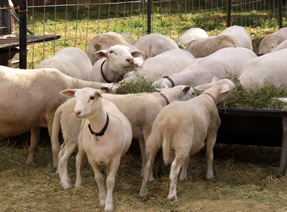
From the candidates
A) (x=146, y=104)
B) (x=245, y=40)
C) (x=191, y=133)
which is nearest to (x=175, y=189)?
(x=191, y=133)

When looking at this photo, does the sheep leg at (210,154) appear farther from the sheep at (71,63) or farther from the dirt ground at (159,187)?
the sheep at (71,63)

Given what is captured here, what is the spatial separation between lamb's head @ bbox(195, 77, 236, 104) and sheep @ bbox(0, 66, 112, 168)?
1.06 m

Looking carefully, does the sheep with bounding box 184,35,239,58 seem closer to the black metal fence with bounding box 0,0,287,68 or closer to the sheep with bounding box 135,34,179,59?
the sheep with bounding box 135,34,179,59

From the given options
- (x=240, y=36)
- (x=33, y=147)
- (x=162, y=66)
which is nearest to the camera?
(x=33, y=147)

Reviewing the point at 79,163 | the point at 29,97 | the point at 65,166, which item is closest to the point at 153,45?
the point at 29,97

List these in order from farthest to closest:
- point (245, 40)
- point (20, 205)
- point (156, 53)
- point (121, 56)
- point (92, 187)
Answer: point (245, 40)
point (156, 53)
point (121, 56)
point (92, 187)
point (20, 205)

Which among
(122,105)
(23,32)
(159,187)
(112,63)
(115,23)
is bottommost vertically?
(159,187)

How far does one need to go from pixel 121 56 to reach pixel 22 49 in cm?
136

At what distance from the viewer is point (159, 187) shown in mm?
5863

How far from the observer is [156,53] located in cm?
915

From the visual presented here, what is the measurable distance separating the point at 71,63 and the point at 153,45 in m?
1.69

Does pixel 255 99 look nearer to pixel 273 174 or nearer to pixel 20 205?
pixel 273 174

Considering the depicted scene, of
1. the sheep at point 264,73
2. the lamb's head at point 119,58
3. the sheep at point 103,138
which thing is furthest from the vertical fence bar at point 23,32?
the sheep at point 264,73

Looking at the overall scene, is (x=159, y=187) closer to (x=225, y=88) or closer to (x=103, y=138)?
(x=103, y=138)
